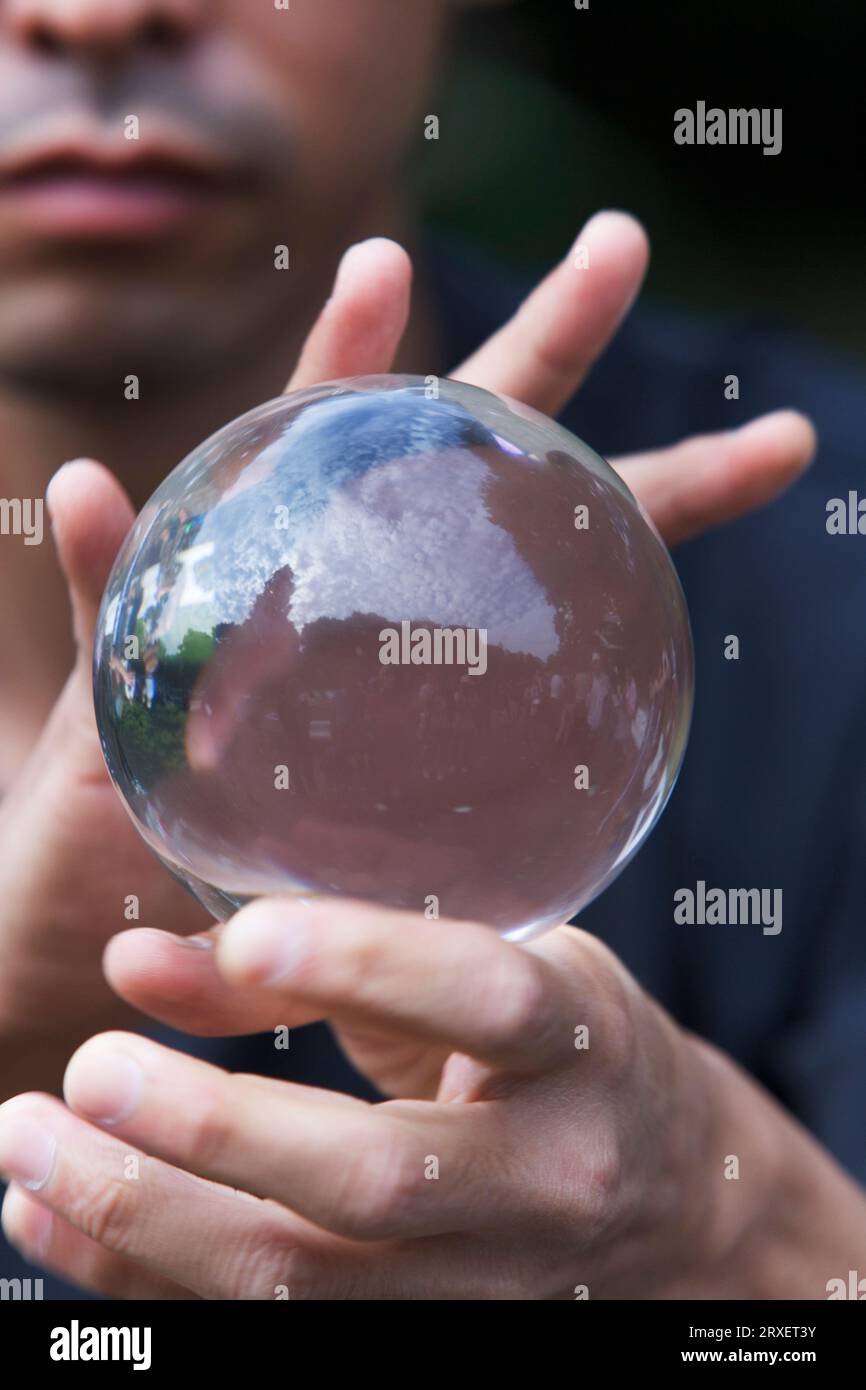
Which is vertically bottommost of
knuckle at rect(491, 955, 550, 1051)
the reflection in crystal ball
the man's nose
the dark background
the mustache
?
knuckle at rect(491, 955, 550, 1051)

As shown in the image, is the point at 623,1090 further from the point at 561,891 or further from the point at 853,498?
the point at 853,498

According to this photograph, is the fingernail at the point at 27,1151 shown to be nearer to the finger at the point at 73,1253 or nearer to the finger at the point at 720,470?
the finger at the point at 73,1253

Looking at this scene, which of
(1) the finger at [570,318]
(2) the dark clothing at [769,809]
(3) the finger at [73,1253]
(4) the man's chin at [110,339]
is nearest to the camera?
(3) the finger at [73,1253]

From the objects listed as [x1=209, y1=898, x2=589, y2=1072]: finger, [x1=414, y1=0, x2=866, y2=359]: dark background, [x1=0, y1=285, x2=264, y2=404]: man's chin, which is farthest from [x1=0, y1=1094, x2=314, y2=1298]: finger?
[x1=414, y1=0, x2=866, y2=359]: dark background

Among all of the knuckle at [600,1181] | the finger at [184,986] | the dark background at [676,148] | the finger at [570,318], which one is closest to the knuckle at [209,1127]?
the finger at [184,986]

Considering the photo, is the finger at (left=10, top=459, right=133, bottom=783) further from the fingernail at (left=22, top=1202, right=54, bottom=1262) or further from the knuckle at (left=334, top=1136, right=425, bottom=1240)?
the knuckle at (left=334, top=1136, right=425, bottom=1240)

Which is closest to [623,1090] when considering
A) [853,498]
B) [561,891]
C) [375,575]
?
[561,891]
